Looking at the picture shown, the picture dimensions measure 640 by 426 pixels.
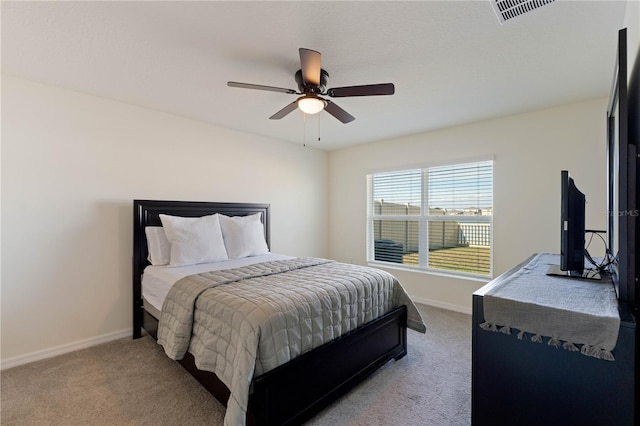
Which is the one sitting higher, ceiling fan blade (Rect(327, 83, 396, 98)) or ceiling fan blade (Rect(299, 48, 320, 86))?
ceiling fan blade (Rect(299, 48, 320, 86))

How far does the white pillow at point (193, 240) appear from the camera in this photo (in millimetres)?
2801

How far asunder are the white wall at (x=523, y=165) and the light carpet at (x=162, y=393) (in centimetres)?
138

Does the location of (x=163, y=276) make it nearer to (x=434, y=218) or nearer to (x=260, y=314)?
(x=260, y=314)

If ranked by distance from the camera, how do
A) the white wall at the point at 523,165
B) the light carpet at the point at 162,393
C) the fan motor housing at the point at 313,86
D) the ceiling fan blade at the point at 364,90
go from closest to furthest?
the light carpet at the point at 162,393 < the ceiling fan blade at the point at 364,90 < the fan motor housing at the point at 313,86 < the white wall at the point at 523,165

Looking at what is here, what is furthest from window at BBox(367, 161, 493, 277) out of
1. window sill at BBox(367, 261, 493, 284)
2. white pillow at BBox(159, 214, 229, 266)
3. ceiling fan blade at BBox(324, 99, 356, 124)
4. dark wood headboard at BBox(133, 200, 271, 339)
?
dark wood headboard at BBox(133, 200, 271, 339)

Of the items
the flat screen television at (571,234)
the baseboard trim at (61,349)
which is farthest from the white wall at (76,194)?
the flat screen television at (571,234)

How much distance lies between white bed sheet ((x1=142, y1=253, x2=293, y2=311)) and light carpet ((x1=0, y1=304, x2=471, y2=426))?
53 cm

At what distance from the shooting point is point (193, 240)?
2.89 meters

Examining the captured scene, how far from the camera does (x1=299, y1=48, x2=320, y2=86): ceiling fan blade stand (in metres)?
1.75

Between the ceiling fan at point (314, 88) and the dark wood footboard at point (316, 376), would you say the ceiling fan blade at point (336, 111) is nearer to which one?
the ceiling fan at point (314, 88)

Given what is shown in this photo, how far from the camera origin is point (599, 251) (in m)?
2.91

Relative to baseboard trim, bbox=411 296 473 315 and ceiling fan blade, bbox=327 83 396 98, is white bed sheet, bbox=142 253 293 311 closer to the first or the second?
ceiling fan blade, bbox=327 83 396 98

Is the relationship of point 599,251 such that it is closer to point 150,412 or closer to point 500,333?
point 500,333

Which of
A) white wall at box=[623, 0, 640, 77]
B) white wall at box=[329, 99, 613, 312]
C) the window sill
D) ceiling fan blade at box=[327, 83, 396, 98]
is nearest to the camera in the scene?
white wall at box=[623, 0, 640, 77]
